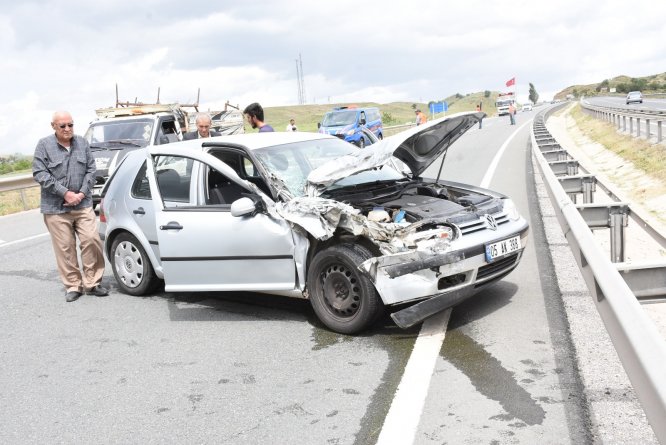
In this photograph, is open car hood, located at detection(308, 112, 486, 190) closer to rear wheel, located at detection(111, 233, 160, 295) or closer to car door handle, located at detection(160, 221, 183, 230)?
car door handle, located at detection(160, 221, 183, 230)

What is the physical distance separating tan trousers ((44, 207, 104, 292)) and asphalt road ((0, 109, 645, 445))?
389 mm

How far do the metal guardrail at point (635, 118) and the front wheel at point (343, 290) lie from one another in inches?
632

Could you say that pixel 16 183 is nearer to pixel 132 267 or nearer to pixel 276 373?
pixel 132 267

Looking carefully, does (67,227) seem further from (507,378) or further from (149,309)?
(507,378)

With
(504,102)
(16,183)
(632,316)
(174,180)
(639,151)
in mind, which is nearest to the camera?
(632,316)

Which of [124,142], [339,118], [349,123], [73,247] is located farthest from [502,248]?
[339,118]

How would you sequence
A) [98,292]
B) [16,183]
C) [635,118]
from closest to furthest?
1. [98,292]
2. [16,183]
3. [635,118]

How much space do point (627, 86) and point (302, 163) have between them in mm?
154000

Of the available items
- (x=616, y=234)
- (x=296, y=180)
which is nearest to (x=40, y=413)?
(x=296, y=180)

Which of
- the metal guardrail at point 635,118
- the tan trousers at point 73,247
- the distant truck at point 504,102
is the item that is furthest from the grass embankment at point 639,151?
the distant truck at point 504,102

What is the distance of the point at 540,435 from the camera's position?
10.7ft

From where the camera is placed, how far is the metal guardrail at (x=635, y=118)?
19.0 metres

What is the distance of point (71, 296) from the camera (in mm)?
6906

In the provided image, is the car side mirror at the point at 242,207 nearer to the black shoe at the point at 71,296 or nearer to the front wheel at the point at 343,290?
the front wheel at the point at 343,290
